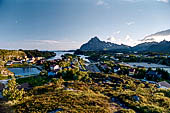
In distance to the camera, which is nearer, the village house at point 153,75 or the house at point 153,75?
the village house at point 153,75

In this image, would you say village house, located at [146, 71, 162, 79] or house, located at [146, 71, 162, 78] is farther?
house, located at [146, 71, 162, 78]

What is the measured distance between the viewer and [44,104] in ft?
45.5

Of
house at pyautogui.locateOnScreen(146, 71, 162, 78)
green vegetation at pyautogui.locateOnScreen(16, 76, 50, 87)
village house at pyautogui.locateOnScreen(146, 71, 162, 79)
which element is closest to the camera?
green vegetation at pyautogui.locateOnScreen(16, 76, 50, 87)

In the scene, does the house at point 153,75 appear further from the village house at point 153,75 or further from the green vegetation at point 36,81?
the green vegetation at point 36,81

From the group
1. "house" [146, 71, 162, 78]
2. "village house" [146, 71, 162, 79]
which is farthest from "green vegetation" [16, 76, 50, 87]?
"house" [146, 71, 162, 78]

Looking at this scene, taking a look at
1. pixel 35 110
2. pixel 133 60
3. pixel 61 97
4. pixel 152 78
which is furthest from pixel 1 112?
pixel 133 60

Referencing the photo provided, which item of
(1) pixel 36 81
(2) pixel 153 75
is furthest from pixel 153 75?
(1) pixel 36 81

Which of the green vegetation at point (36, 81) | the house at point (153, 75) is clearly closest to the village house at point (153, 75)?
the house at point (153, 75)

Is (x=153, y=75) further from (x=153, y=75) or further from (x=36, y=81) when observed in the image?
(x=36, y=81)

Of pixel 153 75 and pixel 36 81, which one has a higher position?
pixel 36 81

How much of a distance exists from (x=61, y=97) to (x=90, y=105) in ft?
15.7

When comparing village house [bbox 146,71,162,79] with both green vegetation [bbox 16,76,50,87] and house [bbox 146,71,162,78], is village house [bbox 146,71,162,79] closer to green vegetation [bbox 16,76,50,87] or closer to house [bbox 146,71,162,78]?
house [bbox 146,71,162,78]

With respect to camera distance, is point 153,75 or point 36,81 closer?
point 36,81

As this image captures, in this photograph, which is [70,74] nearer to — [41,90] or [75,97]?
[41,90]
